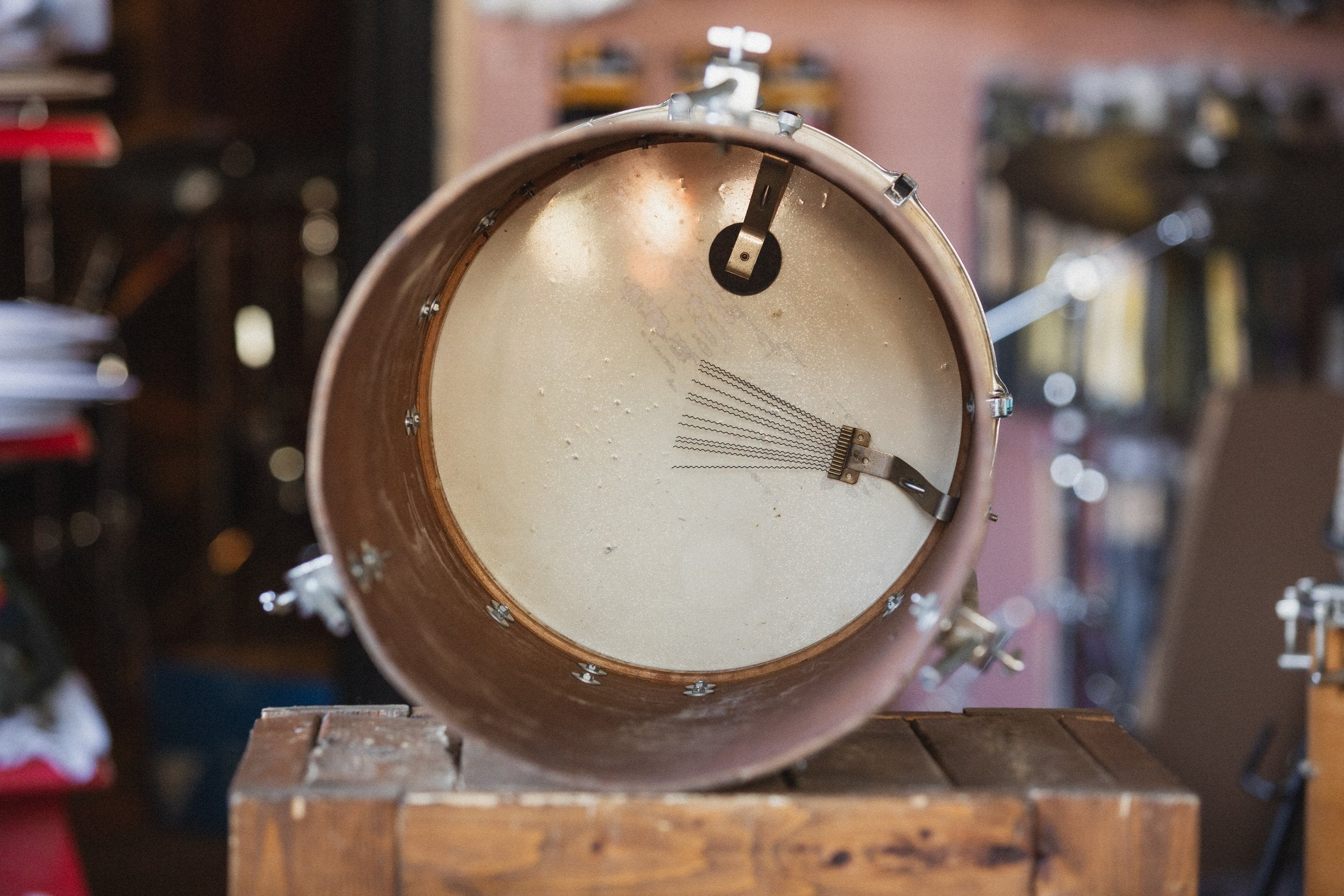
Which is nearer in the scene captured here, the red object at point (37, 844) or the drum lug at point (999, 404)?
the drum lug at point (999, 404)

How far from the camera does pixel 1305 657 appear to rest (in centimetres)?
167

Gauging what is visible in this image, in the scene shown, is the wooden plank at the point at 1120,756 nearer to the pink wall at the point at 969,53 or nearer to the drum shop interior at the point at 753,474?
the drum shop interior at the point at 753,474

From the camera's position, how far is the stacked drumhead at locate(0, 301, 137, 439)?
76.4 inches

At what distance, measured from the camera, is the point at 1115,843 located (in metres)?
Answer: 1.12

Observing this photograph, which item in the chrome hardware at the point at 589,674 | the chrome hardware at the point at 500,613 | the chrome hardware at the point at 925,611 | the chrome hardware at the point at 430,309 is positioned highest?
the chrome hardware at the point at 430,309

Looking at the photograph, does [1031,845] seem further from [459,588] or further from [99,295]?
[99,295]

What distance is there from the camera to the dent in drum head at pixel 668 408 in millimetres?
1293

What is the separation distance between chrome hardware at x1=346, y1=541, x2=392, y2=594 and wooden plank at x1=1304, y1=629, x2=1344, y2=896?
1281 mm

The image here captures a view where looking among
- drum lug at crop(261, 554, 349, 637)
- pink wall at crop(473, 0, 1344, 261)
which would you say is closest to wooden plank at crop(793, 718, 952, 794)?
drum lug at crop(261, 554, 349, 637)

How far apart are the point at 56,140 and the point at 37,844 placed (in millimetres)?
1114

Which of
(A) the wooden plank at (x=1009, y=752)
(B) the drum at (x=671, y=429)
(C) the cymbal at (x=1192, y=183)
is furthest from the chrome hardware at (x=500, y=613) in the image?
(C) the cymbal at (x=1192, y=183)

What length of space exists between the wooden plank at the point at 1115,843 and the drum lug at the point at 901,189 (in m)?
0.56

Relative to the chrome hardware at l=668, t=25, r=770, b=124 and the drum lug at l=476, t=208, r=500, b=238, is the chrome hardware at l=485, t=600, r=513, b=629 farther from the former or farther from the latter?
the chrome hardware at l=668, t=25, r=770, b=124

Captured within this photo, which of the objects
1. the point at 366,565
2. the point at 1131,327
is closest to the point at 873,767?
the point at 366,565
